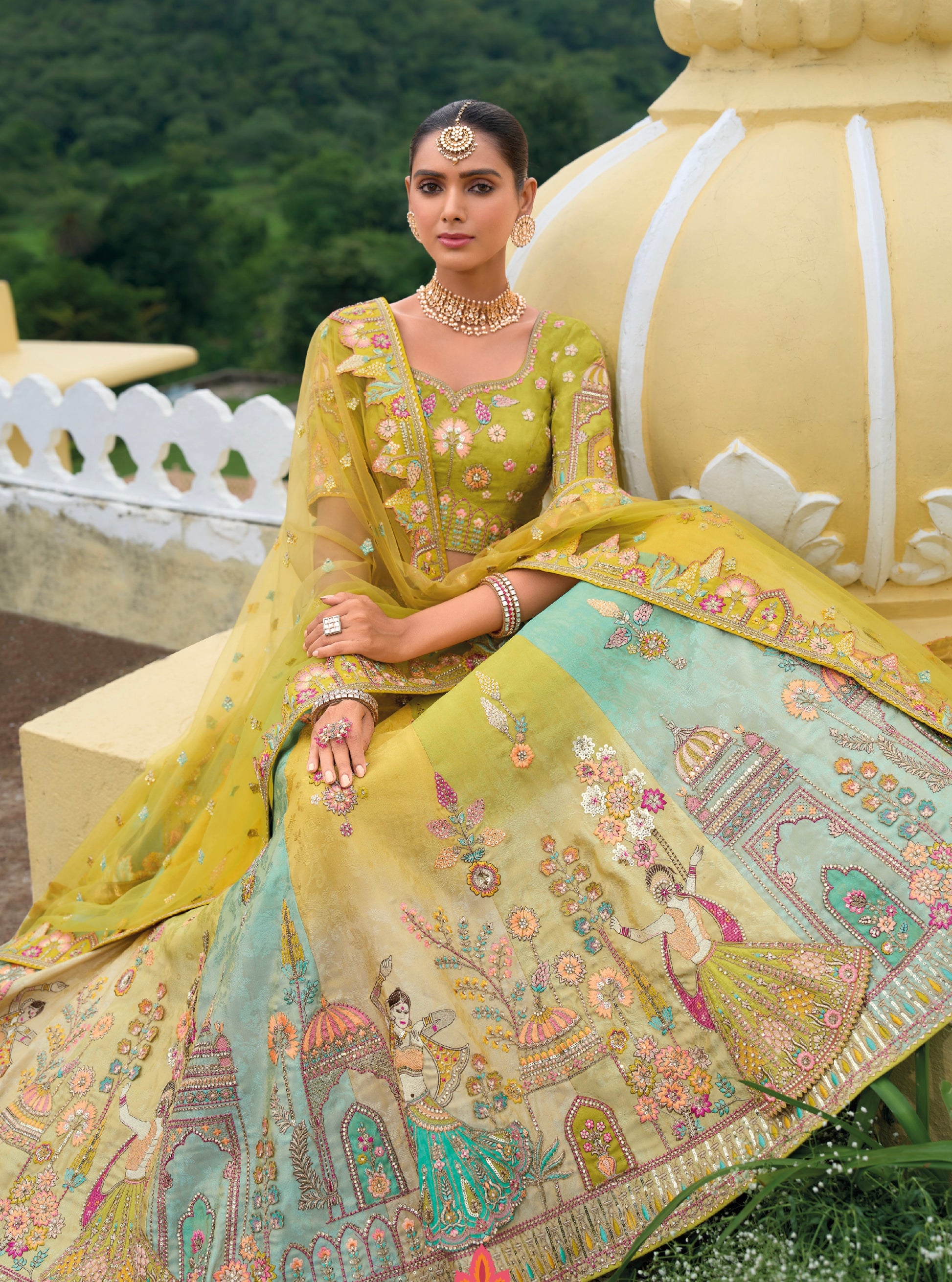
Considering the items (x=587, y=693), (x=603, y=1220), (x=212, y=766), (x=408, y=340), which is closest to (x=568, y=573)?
(x=587, y=693)

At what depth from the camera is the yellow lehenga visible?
156 centimetres

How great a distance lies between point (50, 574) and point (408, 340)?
272cm

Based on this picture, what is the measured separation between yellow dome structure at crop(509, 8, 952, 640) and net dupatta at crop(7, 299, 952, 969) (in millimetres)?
141

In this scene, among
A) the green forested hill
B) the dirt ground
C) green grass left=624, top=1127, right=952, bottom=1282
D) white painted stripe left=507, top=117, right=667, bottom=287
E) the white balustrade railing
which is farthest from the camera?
the green forested hill

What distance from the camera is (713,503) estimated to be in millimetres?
1862

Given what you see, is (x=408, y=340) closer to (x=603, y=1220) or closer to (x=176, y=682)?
(x=176, y=682)

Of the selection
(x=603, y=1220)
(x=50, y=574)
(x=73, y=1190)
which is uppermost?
(x=603, y=1220)

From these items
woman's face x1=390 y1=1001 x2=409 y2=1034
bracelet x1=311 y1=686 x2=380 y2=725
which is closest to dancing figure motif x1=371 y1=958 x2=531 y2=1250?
woman's face x1=390 y1=1001 x2=409 y2=1034

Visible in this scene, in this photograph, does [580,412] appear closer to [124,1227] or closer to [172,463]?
[124,1227]

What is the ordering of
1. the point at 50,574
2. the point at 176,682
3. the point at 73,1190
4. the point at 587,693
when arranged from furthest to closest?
the point at 50,574 < the point at 176,682 < the point at 73,1190 < the point at 587,693

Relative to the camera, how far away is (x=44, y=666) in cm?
421

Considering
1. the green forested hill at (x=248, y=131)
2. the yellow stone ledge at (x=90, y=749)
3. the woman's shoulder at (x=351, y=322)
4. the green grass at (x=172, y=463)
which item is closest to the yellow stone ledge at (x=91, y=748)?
the yellow stone ledge at (x=90, y=749)

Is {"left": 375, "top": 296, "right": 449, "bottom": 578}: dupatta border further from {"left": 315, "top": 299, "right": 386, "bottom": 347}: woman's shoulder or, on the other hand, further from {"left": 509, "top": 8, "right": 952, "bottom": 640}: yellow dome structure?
{"left": 509, "top": 8, "right": 952, "bottom": 640}: yellow dome structure

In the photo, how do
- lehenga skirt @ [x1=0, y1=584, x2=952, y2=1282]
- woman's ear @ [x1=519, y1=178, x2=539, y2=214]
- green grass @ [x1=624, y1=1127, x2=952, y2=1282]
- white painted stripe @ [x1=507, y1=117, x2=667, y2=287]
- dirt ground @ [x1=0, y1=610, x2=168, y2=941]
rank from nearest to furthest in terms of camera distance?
green grass @ [x1=624, y1=1127, x2=952, y2=1282] → lehenga skirt @ [x1=0, y1=584, x2=952, y2=1282] → woman's ear @ [x1=519, y1=178, x2=539, y2=214] → white painted stripe @ [x1=507, y1=117, x2=667, y2=287] → dirt ground @ [x1=0, y1=610, x2=168, y2=941]
